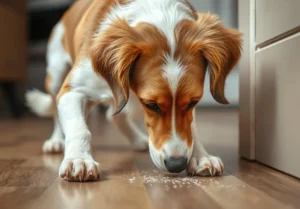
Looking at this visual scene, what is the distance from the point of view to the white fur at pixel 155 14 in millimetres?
1490

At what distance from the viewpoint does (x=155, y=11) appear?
1578mm

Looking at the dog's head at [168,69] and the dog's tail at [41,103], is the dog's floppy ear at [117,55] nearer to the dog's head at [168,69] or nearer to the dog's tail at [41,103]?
the dog's head at [168,69]

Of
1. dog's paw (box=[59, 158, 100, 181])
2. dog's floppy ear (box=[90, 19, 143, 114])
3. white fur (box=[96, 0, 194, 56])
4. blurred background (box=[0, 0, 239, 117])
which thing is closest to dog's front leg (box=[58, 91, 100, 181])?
dog's paw (box=[59, 158, 100, 181])

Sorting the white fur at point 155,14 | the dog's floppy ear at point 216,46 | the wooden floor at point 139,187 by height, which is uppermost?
the white fur at point 155,14

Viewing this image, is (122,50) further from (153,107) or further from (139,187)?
(139,187)

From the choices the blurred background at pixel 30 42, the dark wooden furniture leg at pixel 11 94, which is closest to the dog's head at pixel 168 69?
the blurred background at pixel 30 42

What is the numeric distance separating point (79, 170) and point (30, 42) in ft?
16.3

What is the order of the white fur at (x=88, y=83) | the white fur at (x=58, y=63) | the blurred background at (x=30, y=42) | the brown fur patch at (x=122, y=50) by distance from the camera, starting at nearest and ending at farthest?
1. the brown fur patch at (x=122, y=50)
2. the white fur at (x=88, y=83)
3. the white fur at (x=58, y=63)
4. the blurred background at (x=30, y=42)

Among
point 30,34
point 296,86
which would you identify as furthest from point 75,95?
point 30,34

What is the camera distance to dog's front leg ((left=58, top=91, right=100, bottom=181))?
4.46ft

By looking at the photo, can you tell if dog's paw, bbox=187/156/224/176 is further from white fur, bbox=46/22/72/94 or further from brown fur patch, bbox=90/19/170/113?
white fur, bbox=46/22/72/94

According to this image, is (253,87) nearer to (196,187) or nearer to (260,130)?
(260,130)

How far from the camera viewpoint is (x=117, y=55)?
145 centimetres

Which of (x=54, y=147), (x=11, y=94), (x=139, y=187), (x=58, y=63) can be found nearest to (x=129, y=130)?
(x=54, y=147)
